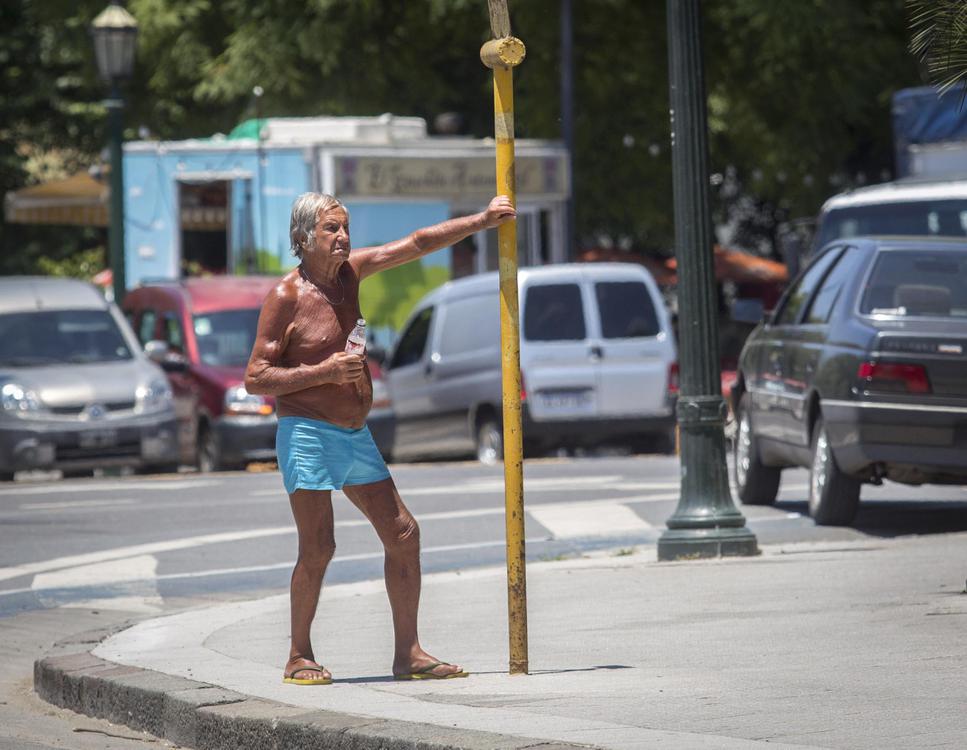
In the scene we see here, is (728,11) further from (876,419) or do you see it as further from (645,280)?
(876,419)

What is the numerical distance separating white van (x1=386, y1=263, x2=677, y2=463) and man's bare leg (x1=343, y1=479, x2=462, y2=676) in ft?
43.6

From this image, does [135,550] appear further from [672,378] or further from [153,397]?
[672,378]

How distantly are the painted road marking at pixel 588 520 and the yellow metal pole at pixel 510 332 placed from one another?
5.95 m

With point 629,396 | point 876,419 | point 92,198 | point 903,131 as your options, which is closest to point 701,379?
point 876,419

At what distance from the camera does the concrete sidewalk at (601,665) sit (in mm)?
6457

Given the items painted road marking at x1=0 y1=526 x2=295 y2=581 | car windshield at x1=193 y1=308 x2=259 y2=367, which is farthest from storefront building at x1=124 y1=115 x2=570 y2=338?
painted road marking at x1=0 y1=526 x2=295 y2=581

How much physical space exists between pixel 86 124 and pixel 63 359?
86.1ft

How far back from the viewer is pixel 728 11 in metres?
32.9

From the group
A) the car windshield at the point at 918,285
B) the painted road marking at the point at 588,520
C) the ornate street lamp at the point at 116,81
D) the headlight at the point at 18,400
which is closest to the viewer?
the car windshield at the point at 918,285

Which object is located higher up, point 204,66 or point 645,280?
point 204,66

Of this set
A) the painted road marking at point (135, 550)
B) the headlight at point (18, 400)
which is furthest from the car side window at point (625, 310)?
the painted road marking at point (135, 550)

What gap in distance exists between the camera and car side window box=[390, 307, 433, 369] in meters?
23.2

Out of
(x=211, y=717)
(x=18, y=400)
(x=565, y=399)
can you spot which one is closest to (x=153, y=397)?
(x=18, y=400)

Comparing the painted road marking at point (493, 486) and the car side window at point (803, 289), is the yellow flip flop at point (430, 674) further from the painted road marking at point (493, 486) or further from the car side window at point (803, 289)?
the painted road marking at point (493, 486)
